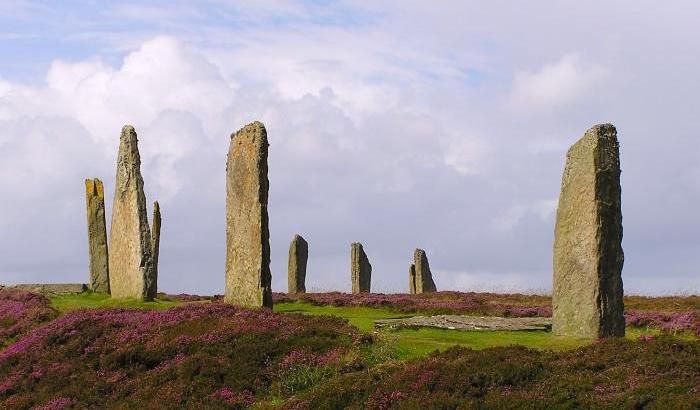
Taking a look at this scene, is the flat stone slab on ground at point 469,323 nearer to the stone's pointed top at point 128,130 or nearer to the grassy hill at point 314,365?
the grassy hill at point 314,365

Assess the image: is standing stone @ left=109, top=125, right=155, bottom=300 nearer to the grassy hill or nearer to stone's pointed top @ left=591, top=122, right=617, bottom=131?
the grassy hill

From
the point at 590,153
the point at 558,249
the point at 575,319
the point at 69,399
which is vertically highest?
the point at 590,153

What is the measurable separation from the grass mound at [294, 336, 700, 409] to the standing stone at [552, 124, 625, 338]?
5.61 ft

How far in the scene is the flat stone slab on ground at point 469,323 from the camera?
93.2ft

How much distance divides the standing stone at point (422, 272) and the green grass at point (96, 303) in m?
18.4

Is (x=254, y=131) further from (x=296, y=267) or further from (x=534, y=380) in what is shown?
(x=296, y=267)

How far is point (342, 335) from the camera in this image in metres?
24.4

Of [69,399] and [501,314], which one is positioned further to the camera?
[501,314]

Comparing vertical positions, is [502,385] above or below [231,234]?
below

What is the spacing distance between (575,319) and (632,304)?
1761 centimetres

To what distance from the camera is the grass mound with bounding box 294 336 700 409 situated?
18.0 meters

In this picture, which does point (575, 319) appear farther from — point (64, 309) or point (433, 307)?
point (64, 309)

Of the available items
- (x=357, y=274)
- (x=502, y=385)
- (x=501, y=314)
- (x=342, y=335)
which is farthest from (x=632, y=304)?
(x=502, y=385)

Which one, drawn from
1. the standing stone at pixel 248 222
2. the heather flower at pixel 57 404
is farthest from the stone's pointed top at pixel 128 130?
the heather flower at pixel 57 404
